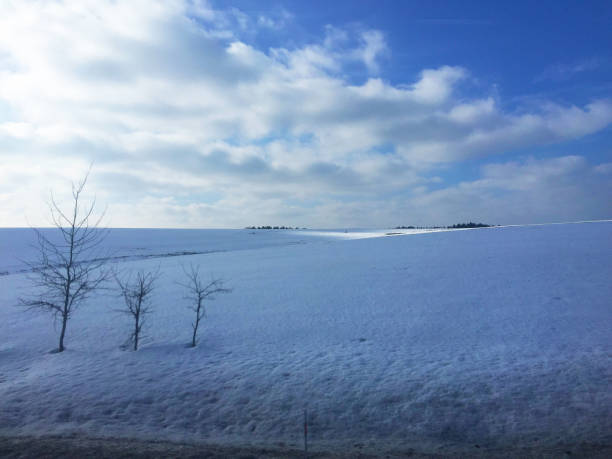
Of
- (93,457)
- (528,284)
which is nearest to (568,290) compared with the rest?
(528,284)

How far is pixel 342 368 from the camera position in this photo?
870 centimetres

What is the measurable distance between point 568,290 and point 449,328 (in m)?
7.08

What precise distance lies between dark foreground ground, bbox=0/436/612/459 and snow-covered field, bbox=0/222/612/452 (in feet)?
0.66

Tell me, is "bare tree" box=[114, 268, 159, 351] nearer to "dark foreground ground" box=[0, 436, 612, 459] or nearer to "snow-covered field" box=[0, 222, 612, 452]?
"snow-covered field" box=[0, 222, 612, 452]

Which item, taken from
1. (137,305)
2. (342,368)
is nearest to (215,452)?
(342,368)

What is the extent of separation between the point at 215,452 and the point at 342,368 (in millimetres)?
A: 3907

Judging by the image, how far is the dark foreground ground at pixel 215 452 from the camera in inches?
209

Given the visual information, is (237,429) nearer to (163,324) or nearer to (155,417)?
(155,417)

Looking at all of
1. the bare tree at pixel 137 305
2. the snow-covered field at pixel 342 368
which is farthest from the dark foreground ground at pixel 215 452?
the bare tree at pixel 137 305

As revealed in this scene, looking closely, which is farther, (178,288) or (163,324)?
(178,288)

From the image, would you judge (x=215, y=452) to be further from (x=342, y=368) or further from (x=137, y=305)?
(x=137, y=305)

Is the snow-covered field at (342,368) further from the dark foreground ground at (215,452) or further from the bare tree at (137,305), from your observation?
the bare tree at (137,305)

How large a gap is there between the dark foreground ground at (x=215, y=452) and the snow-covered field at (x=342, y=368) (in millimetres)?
201

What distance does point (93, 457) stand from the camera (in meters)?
5.28
